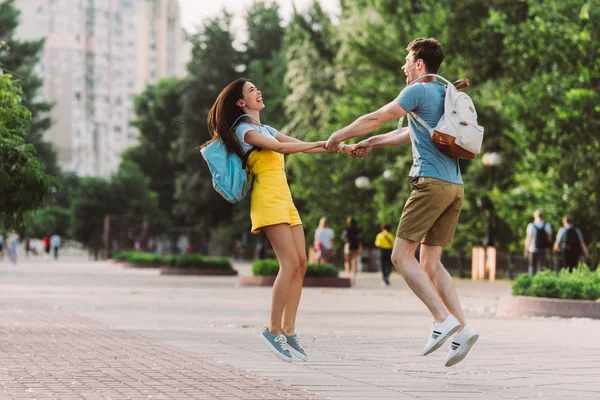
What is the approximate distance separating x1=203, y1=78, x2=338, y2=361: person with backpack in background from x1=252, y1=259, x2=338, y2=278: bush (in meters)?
18.5

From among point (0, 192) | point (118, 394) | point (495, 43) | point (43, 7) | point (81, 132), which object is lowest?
point (118, 394)

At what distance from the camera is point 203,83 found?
72.1 metres

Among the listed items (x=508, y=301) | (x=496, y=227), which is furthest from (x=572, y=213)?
(x=508, y=301)

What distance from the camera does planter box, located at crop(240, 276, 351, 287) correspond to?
1075 inches

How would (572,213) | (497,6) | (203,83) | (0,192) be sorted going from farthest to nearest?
(203,83)
(497,6)
(572,213)
(0,192)

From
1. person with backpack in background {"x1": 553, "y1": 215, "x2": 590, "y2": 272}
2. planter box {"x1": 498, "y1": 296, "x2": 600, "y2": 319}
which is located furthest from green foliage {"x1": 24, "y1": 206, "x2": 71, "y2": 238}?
planter box {"x1": 498, "y1": 296, "x2": 600, "y2": 319}

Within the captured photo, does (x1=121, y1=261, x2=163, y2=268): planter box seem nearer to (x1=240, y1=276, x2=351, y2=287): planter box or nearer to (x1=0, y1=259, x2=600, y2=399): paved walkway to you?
(x1=240, y1=276, x2=351, y2=287): planter box

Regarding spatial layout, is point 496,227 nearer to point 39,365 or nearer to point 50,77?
point 39,365

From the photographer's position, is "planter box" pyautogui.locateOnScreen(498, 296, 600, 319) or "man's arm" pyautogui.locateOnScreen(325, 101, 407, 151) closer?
"man's arm" pyautogui.locateOnScreen(325, 101, 407, 151)

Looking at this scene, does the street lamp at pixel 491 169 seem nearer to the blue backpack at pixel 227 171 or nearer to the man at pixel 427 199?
the man at pixel 427 199

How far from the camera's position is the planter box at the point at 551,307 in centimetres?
1556

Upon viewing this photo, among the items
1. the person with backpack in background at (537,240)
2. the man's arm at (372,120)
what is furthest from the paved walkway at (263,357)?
the person with backpack in background at (537,240)

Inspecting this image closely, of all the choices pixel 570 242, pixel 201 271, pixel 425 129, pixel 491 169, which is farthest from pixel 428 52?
pixel 201 271

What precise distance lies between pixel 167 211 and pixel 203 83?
1917 cm
